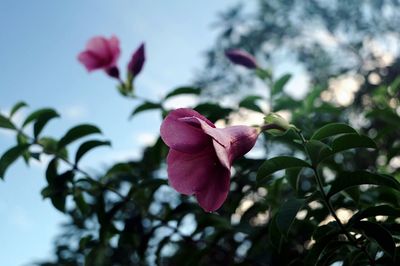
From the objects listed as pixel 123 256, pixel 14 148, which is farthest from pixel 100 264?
pixel 123 256

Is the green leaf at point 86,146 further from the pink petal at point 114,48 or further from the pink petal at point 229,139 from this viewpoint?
the pink petal at point 229,139

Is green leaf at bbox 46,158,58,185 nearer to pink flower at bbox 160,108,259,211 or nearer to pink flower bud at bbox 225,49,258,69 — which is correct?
pink flower at bbox 160,108,259,211

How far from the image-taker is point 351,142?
0.93m

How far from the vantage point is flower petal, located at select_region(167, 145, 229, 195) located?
788mm

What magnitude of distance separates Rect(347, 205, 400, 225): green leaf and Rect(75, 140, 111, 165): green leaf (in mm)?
867

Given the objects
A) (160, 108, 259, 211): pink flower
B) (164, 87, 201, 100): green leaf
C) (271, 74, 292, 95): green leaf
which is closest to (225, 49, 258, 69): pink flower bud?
(271, 74, 292, 95): green leaf

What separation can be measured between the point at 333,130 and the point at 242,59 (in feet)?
3.67

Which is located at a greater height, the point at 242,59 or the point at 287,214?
the point at 287,214

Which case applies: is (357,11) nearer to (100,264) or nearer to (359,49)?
(359,49)

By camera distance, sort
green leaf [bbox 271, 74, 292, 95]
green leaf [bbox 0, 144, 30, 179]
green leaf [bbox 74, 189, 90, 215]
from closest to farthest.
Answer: green leaf [bbox 0, 144, 30, 179] → green leaf [bbox 74, 189, 90, 215] → green leaf [bbox 271, 74, 292, 95]

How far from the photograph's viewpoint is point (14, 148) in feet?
4.99

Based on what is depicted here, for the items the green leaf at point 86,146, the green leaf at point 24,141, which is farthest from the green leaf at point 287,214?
the green leaf at point 24,141

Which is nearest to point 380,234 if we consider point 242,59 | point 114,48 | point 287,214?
point 287,214

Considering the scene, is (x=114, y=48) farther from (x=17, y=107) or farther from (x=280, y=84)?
(x=280, y=84)
